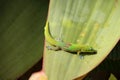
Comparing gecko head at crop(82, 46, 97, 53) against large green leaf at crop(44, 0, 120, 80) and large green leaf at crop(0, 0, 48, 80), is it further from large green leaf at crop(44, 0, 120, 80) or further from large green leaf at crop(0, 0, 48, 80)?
large green leaf at crop(0, 0, 48, 80)

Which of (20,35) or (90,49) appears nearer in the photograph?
(90,49)

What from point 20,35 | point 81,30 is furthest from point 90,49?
point 20,35

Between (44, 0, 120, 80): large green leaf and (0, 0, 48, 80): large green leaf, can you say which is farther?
(0, 0, 48, 80): large green leaf

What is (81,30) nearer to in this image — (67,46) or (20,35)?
(67,46)

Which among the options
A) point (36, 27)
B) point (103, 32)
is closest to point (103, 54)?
point (103, 32)

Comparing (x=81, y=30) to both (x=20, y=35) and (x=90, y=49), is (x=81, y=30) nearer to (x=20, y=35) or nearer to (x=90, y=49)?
(x=90, y=49)

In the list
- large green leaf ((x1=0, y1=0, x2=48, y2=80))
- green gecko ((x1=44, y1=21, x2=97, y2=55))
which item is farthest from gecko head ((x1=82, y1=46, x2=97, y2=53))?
large green leaf ((x1=0, y1=0, x2=48, y2=80))

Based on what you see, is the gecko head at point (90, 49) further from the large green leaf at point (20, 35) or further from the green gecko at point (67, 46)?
the large green leaf at point (20, 35)
